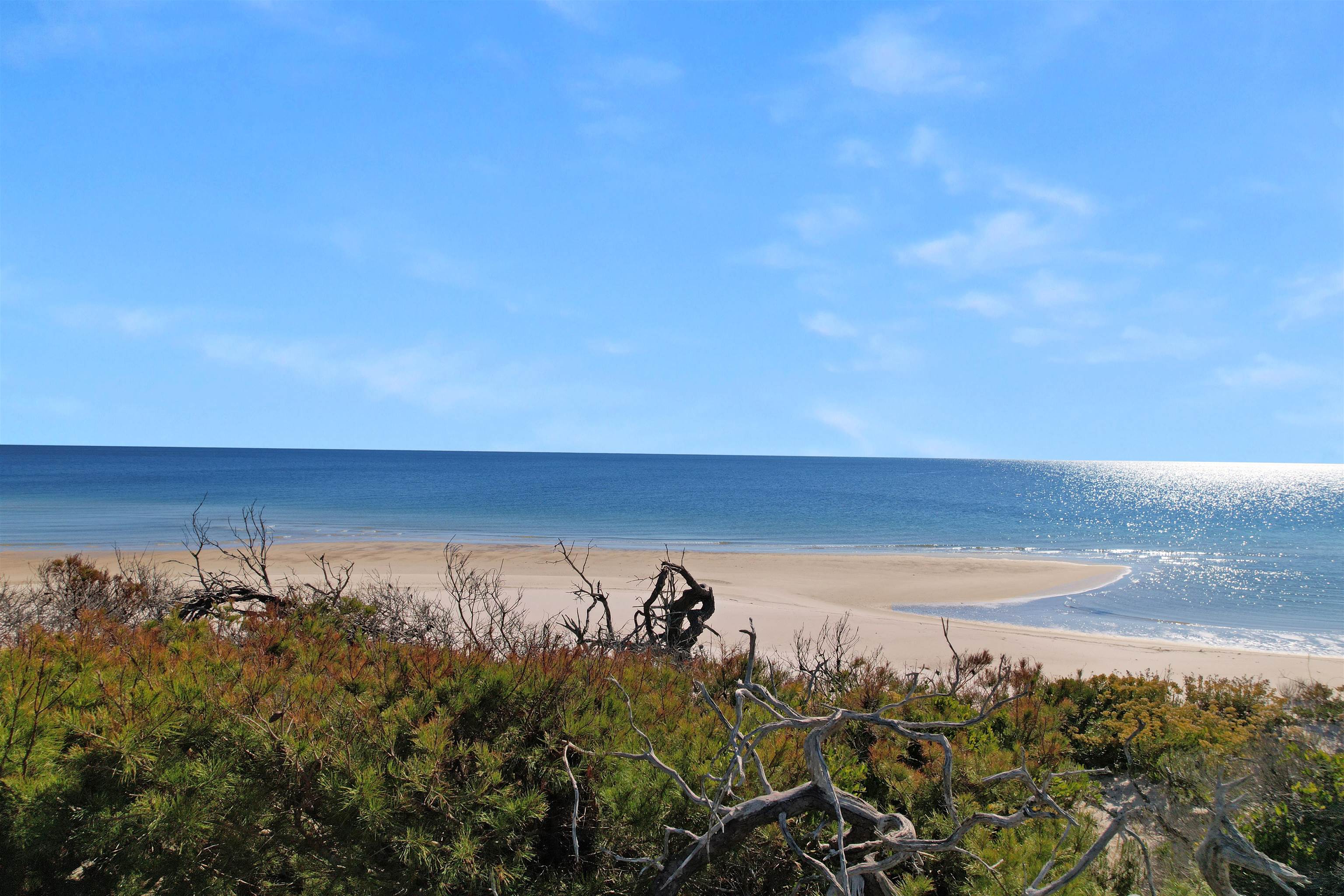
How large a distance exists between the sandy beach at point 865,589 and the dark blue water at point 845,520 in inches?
66.0

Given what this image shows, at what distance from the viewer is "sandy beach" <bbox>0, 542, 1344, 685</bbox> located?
495 inches

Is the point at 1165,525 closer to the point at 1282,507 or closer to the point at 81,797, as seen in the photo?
the point at 1282,507

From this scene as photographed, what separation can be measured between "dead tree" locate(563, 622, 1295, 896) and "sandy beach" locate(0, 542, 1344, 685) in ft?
18.0

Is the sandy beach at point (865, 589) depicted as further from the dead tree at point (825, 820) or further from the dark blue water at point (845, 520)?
the dead tree at point (825, 820)

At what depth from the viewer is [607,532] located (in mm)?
36438

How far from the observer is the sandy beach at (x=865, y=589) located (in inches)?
495

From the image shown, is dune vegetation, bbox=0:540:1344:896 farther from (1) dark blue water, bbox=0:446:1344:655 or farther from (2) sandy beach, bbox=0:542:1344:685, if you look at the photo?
(1) dark blue water, bbox=0:446:1344:655

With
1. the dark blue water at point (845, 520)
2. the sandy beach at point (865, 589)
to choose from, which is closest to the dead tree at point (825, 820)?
the sandy beach at point (865, 589)

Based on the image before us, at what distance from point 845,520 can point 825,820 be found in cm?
4307

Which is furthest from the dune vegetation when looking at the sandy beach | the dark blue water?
the dark blue water

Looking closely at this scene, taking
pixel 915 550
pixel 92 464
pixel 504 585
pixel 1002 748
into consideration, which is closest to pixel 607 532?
pixel 915 550

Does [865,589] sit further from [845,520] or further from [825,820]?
[845,520]

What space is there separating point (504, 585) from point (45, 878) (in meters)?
14.8

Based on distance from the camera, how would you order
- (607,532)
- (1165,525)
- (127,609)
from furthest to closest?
(1165,525)
(607,532)
(127,609)
